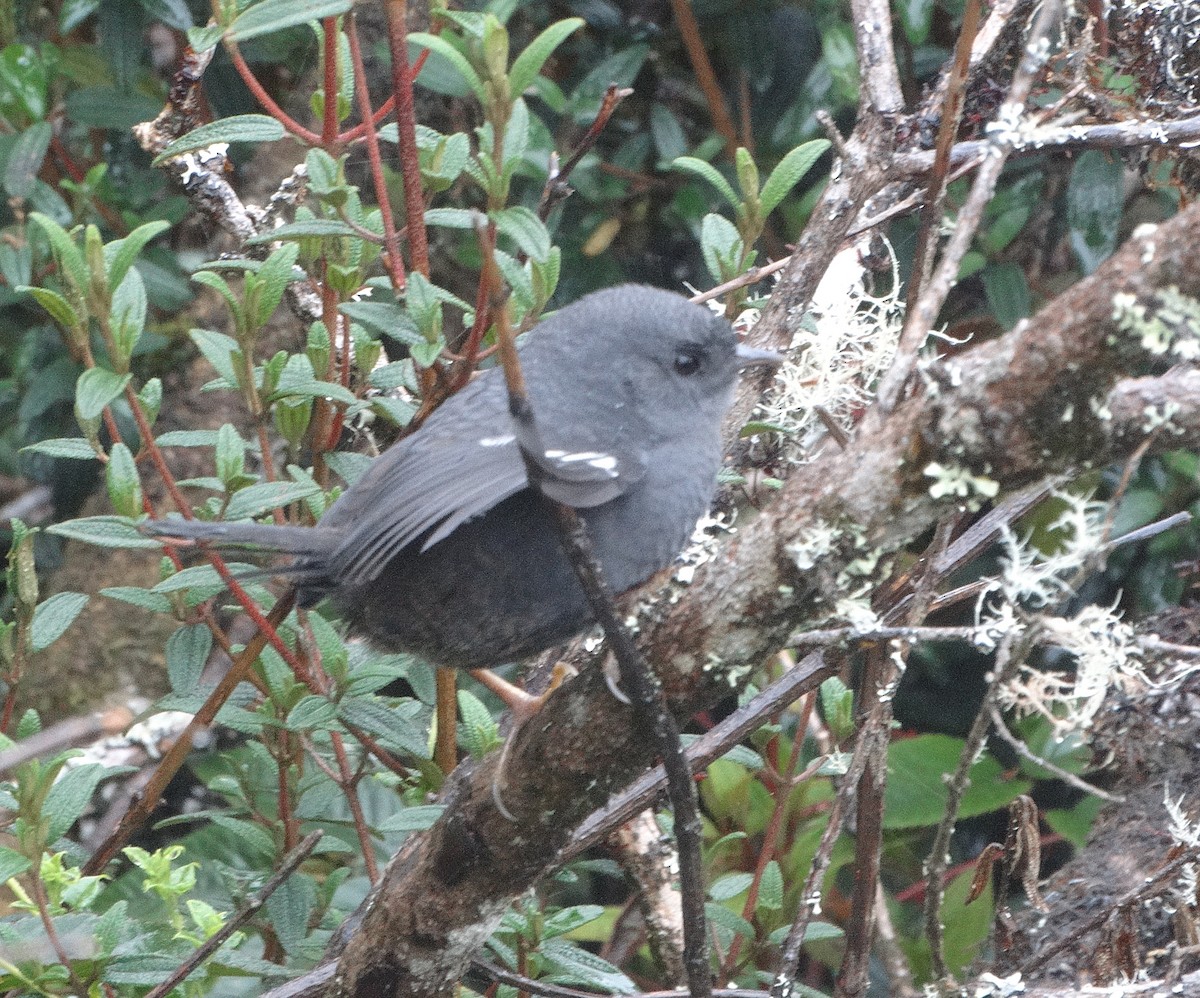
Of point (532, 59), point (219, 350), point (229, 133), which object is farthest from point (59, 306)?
point (532, 59)

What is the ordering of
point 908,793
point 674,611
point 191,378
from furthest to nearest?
1. point 191,378
2. point 908,793
3. point 674,611

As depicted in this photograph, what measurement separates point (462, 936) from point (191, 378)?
264cm

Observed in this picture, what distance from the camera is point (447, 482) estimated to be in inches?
83.9

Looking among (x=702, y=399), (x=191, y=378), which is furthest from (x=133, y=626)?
(x=702, y=399)

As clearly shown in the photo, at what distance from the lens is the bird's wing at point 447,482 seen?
A: 6.89 ft

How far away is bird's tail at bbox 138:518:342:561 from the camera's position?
80.4 inches

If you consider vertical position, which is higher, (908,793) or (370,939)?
(370,939)

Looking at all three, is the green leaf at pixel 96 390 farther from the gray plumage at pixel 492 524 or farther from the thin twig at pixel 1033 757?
the thin twig at pixel 1033 757

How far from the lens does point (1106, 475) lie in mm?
3596

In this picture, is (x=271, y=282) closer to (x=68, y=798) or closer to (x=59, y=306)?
(x=59, y=306)

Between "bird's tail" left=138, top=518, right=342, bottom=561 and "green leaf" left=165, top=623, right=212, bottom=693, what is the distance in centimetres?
25

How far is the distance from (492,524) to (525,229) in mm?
491

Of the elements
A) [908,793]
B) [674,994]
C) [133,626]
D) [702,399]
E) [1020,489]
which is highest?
[1020,489]

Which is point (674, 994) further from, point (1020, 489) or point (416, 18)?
point (416, 18)
